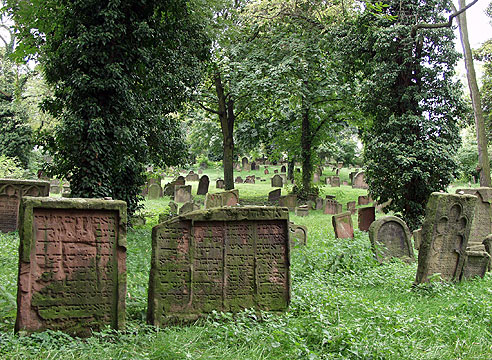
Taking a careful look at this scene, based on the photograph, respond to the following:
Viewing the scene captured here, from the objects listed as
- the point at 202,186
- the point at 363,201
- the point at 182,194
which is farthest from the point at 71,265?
the point at 202,186

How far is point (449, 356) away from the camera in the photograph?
4.27 m

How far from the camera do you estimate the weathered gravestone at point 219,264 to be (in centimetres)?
502

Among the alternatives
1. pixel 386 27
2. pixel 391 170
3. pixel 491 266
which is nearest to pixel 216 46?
pixel 386 27

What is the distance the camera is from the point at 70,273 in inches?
178

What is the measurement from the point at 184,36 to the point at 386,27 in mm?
7149

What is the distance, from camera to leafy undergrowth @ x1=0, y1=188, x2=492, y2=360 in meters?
4.04

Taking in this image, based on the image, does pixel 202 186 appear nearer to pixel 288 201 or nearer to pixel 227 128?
pixel 227 128

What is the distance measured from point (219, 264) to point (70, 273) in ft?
5.66

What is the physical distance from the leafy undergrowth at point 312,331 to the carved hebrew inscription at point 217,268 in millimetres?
203

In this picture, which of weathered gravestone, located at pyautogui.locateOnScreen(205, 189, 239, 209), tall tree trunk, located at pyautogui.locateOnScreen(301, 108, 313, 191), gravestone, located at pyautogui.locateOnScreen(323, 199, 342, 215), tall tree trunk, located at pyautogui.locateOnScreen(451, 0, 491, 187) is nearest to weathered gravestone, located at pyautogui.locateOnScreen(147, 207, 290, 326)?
weathered gravestone, located at pyautogui.locateOnScreen(205, 189, 239, 209)

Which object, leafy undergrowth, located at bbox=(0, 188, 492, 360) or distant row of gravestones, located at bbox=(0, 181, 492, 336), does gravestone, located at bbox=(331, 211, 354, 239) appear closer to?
leafy undergrowth, located at bbox=(0, 188, 492, 360)

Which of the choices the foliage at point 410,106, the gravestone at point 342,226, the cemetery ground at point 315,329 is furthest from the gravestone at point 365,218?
the cemetery ground at point 315,329

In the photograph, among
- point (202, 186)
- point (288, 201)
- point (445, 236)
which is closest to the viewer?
point (445, 236)

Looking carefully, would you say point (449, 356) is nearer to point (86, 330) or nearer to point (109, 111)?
point (86, 330)
